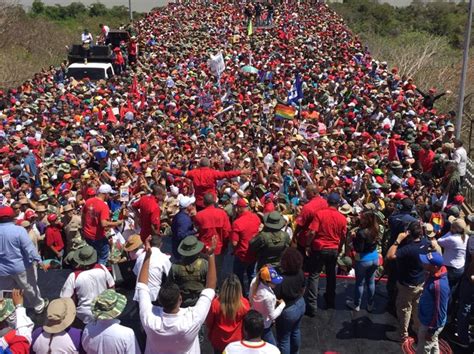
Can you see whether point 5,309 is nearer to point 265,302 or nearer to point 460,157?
point 265,302

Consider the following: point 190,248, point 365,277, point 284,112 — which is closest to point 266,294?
point 190,248

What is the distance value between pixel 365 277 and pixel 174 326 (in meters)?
2.99

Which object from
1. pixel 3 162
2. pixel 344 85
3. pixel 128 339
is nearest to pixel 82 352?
pixel 128 339

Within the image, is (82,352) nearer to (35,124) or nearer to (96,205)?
(96,205)

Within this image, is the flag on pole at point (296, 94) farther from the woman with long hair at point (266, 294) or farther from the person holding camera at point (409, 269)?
the woman with long hair at point (266, 294)

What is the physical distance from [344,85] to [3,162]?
10.1 metres

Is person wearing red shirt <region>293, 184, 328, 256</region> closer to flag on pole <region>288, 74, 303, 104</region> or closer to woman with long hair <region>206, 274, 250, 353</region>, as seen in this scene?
woman with long hair <region>206, 274, 250, 353</region>

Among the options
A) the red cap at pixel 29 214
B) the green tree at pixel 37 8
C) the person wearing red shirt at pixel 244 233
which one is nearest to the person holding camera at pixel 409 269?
the person wearing red shirt at pixel 244 233

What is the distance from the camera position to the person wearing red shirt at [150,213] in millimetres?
6641

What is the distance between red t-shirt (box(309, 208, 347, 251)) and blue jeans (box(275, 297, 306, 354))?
115cm

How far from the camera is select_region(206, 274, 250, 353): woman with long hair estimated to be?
4.48m

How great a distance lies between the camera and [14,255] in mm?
5828

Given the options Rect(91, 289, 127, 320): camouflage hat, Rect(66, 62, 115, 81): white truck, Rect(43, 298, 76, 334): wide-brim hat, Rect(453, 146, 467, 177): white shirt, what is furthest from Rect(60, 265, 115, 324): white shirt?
Rect(66, 62, 115, 81): white truck

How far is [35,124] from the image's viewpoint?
583 inches
